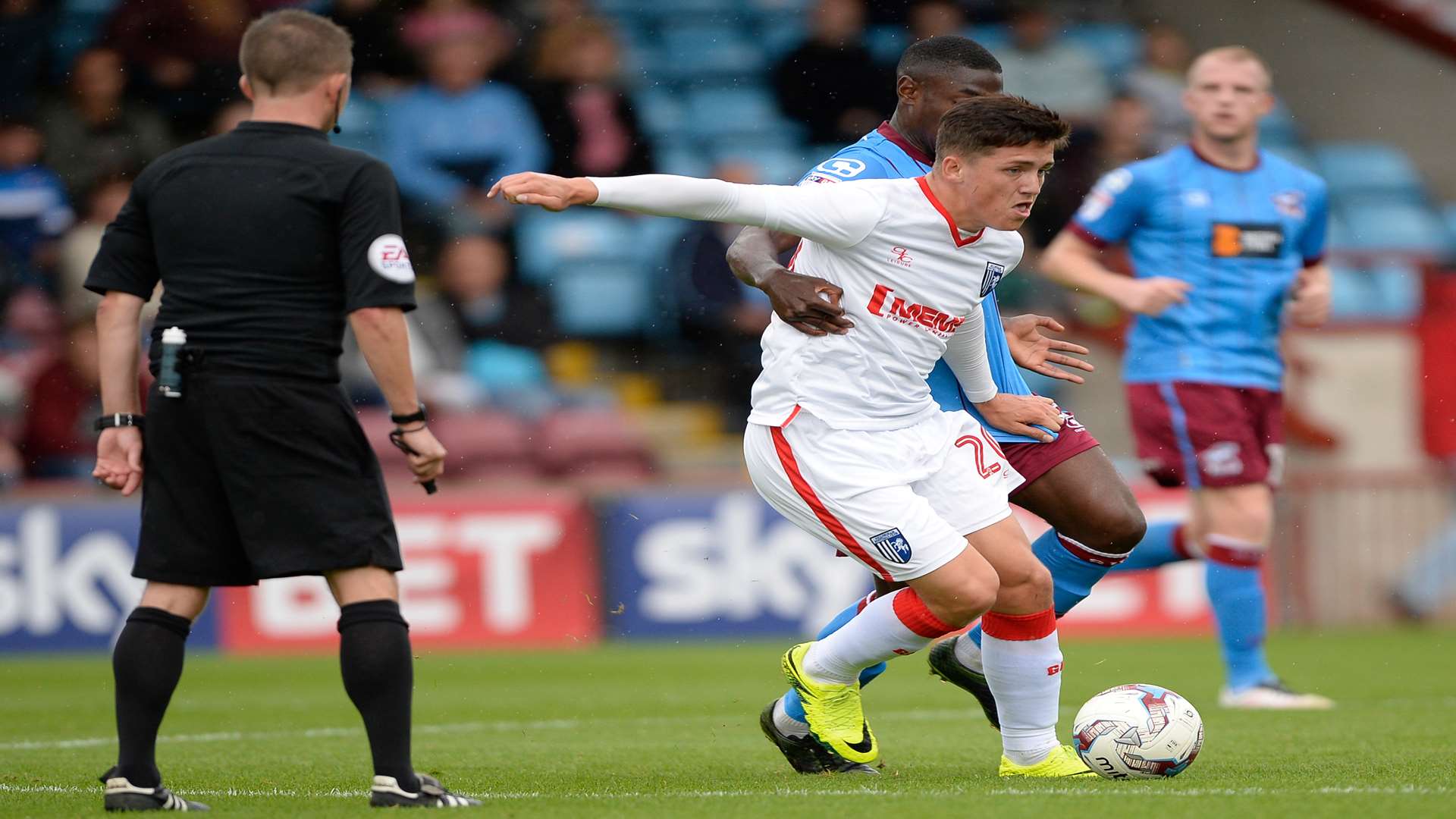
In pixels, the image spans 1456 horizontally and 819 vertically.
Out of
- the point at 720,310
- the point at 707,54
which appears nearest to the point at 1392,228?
the point at 707,54

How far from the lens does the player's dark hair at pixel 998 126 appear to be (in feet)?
15.1

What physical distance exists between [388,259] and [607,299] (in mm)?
8589

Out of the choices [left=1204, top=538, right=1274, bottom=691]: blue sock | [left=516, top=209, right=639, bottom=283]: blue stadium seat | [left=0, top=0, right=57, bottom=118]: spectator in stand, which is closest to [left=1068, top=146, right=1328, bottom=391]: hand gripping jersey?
[left=1204, top=538, right=1274, bottom=691]: blue sock

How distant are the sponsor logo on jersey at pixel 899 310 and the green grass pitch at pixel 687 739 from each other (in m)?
1.18

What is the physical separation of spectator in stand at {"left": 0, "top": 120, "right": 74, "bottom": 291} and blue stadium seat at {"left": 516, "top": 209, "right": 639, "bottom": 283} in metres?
2.92

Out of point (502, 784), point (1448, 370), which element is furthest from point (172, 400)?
point (1448, 370)

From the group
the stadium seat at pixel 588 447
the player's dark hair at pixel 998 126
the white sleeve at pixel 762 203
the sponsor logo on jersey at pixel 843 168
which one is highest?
the player's dark hair at pixel 998 126

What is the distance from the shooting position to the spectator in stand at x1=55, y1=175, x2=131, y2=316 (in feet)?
37.7

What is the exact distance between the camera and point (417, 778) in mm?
4215

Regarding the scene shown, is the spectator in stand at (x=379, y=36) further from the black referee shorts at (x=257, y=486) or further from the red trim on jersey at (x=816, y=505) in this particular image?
the black referee shorts at (x=257, y=486)

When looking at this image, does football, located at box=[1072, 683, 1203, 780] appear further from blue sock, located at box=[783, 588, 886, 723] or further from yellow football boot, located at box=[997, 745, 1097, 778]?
blue sock, located at box=[783, 588, 886, 723]

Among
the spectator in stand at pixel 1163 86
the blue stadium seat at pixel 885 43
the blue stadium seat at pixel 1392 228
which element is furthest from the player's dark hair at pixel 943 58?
the blue stadium seat at pixel 1392 228

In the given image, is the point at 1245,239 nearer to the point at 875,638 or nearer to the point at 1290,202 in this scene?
the point at 1290,202

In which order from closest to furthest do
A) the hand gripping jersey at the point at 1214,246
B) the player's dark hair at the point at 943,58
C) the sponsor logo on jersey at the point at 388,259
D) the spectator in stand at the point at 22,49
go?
the sponsor logo on jersey at the point at 388,259, the player's dark hair at the point at 943,58, the hand gripping jersey at the point at 1214,246, the spectator in stand at the point at 22,49
